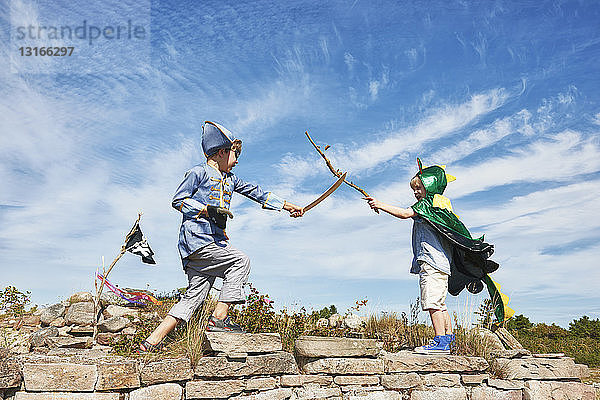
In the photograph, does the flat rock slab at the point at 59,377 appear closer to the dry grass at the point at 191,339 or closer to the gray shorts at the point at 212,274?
the dry grass at the point at 191,339

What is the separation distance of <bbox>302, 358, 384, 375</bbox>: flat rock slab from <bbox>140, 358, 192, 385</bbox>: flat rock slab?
1.18 metres

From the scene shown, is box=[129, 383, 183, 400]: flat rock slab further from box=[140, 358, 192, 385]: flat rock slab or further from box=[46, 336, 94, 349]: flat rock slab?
box=[46, 336, 94, 349]: flat rock slab

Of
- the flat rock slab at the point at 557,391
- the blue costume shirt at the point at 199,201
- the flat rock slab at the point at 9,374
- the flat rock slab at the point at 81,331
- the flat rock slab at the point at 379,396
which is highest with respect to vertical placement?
the blue costume shirt at the point at 199,201

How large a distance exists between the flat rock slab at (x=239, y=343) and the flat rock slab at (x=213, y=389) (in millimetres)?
267

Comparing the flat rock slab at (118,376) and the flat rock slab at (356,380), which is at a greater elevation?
the flat rock slab at (118,376)

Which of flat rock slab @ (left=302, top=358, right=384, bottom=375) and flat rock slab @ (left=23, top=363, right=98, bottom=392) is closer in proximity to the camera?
flat rock slab @ (left=23, top=363, right=98, bottom=392)

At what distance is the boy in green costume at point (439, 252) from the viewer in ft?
17.6

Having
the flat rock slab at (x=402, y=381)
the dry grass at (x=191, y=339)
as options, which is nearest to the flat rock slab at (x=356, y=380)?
the flat rock slab at (x=402, y=381)

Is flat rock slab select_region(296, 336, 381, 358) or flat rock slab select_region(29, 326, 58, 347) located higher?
flat rock slab select_region(29, 326, 58, 347)

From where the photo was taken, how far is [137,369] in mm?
4129

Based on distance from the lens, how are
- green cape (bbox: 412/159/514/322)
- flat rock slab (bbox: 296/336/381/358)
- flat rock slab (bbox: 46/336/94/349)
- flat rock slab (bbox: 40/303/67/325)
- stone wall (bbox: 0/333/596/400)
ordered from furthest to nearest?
flat rock slab (bbox: 40/303/67/325), flat rock slab (bbox: 46/336/94/349), green cape (bbox: 412/159/514/322), flat rock slab (bbox: 296/336/381/358), stone wall (bbox: 0/333/596/400)

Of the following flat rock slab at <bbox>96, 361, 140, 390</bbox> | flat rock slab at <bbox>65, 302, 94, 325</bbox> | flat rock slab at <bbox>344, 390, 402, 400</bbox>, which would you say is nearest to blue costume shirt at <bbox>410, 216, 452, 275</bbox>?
flat rock slab at <bbox>344, 390, 402, 400</bbox>

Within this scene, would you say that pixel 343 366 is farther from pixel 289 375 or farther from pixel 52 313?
pixel 52 313

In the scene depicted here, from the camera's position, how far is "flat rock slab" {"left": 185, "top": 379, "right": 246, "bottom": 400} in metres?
4.26
